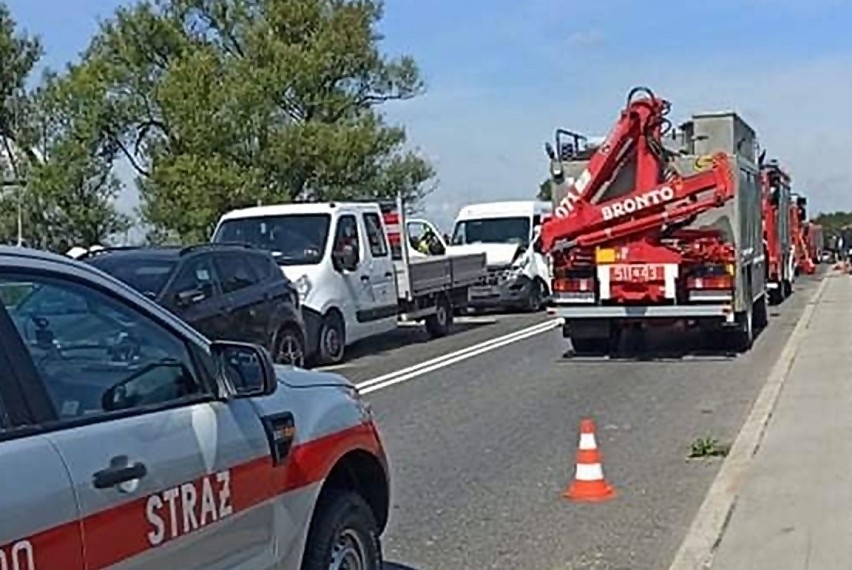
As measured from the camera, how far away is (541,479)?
10.1m

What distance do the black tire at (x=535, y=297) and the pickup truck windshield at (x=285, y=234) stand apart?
11.7 meters

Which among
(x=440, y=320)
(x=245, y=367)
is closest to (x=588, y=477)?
(x=245, y=367)

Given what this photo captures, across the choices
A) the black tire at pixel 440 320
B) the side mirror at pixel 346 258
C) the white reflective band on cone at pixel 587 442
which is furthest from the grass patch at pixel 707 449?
the black tire at pixel 440 320

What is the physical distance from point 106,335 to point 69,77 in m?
43.2

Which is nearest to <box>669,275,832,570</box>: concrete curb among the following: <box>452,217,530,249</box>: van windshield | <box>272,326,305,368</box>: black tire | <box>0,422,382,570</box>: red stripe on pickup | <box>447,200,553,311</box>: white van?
<box>0,422,382,570</box>: red stripe on pickup

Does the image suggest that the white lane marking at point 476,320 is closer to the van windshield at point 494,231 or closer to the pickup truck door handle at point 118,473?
the van windshield at point 494,231

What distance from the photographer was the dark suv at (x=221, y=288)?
565 inches

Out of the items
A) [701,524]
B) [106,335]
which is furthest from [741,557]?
[106,335]

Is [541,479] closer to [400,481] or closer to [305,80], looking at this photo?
[400,481]

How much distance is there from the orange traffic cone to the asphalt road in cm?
11

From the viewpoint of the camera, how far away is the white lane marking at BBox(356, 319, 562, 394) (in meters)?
16.5

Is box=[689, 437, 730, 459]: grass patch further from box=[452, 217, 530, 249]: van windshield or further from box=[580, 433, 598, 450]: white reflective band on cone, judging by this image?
box=[452, 217, 530, 249]: van windshield

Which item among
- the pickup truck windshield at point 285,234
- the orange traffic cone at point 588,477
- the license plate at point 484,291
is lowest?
the orange traffic cone at point 588,477

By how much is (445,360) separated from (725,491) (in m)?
10.3
